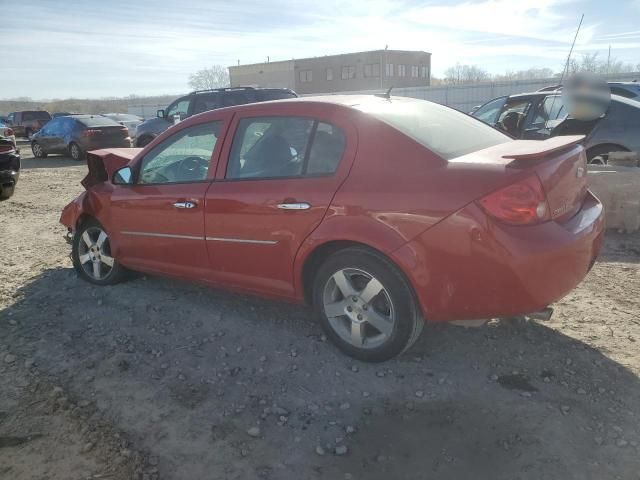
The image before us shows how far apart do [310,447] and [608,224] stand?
4.95 meters

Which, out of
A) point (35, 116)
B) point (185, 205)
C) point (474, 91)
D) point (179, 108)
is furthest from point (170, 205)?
point (35, 116)

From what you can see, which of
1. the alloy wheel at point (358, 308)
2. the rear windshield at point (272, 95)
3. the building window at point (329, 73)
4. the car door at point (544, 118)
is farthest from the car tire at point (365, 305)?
the building window at point (329, 73)

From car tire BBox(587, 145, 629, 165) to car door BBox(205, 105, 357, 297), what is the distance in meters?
5.23

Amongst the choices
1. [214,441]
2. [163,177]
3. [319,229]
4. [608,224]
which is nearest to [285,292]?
[319,229]

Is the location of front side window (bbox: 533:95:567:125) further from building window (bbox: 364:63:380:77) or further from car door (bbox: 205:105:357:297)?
building window (bbox: 364:63:380:77)

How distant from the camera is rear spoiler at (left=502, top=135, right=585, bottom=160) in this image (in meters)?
2.80

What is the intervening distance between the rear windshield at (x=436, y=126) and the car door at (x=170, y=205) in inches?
50.8

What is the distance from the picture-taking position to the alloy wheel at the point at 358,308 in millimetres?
3186

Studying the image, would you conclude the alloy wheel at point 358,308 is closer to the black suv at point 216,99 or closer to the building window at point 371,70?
the black suv at point 216,99

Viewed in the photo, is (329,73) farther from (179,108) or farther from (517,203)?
(517,203)

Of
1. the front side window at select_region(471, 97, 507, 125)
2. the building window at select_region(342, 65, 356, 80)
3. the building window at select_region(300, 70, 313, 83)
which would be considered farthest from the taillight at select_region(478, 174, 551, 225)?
the building window at select_region(300, 70, 313, 83)

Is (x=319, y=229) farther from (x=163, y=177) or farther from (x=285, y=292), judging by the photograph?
(x=163, y=177)

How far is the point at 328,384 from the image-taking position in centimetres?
314

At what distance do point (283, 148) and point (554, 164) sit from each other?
1713 millimetres
